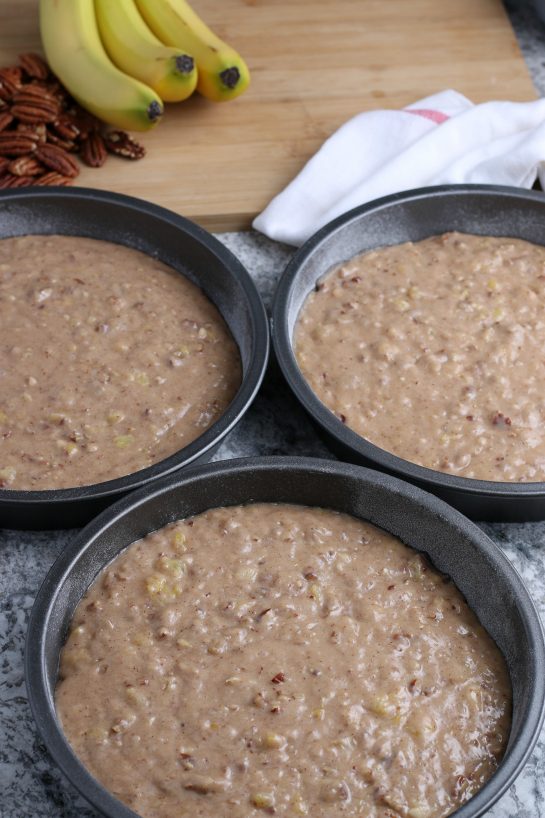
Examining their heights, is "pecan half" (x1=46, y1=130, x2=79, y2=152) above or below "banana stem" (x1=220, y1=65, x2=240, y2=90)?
below

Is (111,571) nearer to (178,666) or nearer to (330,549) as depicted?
(178,666)

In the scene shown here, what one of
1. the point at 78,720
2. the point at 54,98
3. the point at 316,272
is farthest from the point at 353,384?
the point at 54,98

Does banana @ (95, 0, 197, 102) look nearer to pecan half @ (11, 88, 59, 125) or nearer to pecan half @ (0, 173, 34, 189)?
pecan half @ (11, 88, 59, 125)

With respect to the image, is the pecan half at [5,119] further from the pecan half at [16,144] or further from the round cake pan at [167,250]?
the round cake pan at [167,250]

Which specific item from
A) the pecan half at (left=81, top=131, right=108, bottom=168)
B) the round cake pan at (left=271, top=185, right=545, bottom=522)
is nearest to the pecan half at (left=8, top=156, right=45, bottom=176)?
the pecan half at (left=81, top=131, right=108, bottom=168)

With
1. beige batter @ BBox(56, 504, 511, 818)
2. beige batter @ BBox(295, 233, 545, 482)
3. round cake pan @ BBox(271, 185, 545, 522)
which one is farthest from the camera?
beige batter @ BBox(295, 233, 545, 482)

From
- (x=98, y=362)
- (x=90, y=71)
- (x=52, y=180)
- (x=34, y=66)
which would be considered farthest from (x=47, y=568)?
(x=34, y=66)

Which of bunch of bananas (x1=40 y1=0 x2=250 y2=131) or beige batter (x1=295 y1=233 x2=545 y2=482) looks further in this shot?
bunch of bananas (x1=40 y1=0 x2=250 y2=131)
